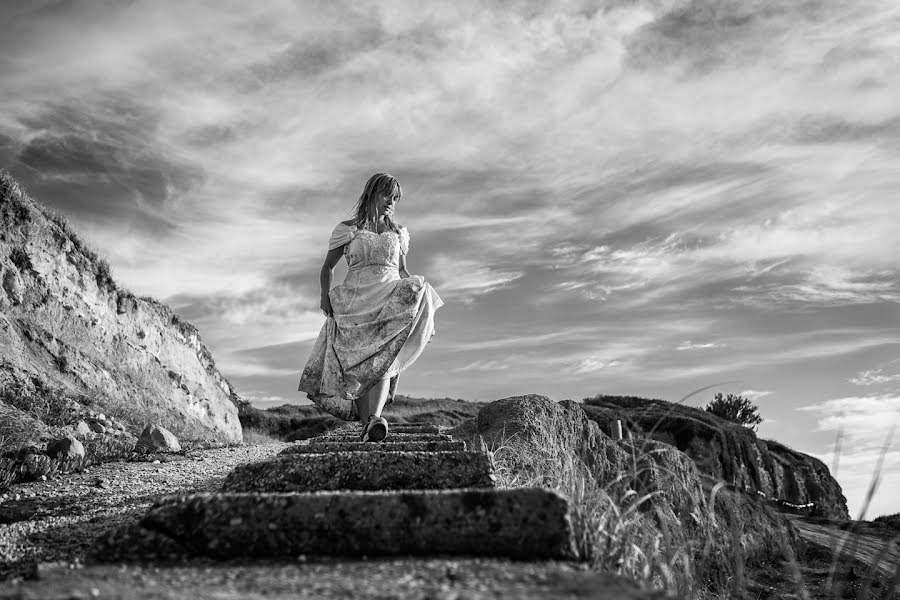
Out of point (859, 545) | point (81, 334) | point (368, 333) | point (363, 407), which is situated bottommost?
point (859, 545)

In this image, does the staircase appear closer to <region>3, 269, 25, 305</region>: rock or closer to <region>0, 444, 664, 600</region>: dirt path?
<region>0, 444, 664, 600</region>: dirt path

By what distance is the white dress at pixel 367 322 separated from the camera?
5512 mm

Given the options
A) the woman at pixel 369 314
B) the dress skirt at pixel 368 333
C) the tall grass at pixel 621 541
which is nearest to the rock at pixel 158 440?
the woman at pixel 369 314

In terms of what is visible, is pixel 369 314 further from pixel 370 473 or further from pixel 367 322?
pixel 370 473

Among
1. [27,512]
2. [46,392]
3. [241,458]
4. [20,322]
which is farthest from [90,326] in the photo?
[27,512]

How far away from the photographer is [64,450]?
18.4 ft

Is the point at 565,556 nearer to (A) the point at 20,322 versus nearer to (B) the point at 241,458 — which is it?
(B) the point at 241,458

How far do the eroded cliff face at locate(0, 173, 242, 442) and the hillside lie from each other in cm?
2

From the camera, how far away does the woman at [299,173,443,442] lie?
552 centimetres

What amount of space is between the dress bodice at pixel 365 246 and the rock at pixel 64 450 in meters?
2.83

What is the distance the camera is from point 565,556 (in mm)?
2016

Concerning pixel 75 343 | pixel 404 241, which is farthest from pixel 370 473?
pixel 75 343

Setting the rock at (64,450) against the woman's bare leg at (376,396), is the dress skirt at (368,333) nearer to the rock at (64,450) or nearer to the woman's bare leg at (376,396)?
the woman's bare leg at (376,396)

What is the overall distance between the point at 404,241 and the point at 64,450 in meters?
3.46
